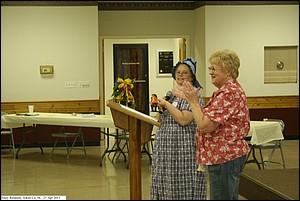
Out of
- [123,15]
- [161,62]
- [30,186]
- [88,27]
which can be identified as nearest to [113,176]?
[30,186]

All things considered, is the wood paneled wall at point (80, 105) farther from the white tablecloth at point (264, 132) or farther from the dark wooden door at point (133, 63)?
the white tablecloth at point (264, 132)

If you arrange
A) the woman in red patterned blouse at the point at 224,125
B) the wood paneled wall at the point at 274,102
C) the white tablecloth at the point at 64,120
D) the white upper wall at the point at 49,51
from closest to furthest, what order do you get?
the woman in red patterned blouse at the point at 224,125 → the white tablecloth at the point at 64,120 → the white upper wall at the point at 49,51 → the wood paneled wall at the point at 274,102

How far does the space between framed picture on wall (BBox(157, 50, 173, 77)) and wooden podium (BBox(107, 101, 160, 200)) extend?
6833 millimetres

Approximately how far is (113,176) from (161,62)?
4388 millimetres

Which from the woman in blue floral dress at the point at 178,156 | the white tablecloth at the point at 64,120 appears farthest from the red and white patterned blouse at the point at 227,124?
the white tablecloth at the point at 64,120

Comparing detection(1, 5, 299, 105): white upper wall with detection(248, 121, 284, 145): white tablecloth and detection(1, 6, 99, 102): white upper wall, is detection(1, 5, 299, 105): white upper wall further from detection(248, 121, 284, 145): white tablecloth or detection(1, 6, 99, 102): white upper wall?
detection(248, 121, 284, 145): white tablecloth

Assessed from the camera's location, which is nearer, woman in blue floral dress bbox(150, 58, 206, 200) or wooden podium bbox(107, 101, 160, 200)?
wooden podium bbox(107, 101, 160, 200)

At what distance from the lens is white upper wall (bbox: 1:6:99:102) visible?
6.49 meters

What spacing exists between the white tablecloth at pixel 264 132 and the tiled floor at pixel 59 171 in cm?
14

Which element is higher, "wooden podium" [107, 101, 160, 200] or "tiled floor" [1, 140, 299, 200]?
"wooden podium" [107, 101, 160, 200]

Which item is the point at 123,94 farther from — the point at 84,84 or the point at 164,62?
the point at 164,62

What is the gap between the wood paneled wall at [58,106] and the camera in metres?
6.55

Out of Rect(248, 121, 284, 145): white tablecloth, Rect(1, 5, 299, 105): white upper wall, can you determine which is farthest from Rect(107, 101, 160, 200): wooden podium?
Rect(1, 5, 299, 105): white upper wall

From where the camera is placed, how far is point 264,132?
15.1 ft
